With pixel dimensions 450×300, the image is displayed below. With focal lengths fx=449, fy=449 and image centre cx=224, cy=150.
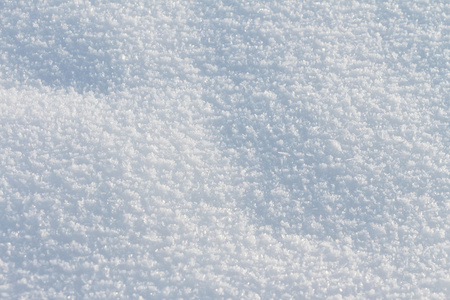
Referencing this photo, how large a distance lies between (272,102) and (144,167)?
306mm

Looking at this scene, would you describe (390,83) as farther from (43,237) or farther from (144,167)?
(43,237)

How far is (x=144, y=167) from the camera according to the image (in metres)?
0.89

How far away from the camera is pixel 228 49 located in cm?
104

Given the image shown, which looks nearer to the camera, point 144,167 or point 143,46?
point 144,167

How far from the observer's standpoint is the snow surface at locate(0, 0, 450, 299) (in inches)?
32.2

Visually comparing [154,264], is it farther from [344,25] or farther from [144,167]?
[344,25]

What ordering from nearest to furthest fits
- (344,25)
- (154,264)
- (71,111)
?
(154,264)
(71,111)
(344,25)

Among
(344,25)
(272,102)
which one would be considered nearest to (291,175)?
(272,102)

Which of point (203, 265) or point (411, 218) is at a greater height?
point (411, 218)

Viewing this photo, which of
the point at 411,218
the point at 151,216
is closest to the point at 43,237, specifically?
the point at 151,216

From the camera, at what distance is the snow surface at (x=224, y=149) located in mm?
819

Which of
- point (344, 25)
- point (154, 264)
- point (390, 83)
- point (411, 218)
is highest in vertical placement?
point (344, 25)

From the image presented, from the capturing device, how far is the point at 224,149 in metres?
0.92

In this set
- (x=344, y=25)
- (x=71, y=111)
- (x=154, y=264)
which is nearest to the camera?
(x=154, y=264)
